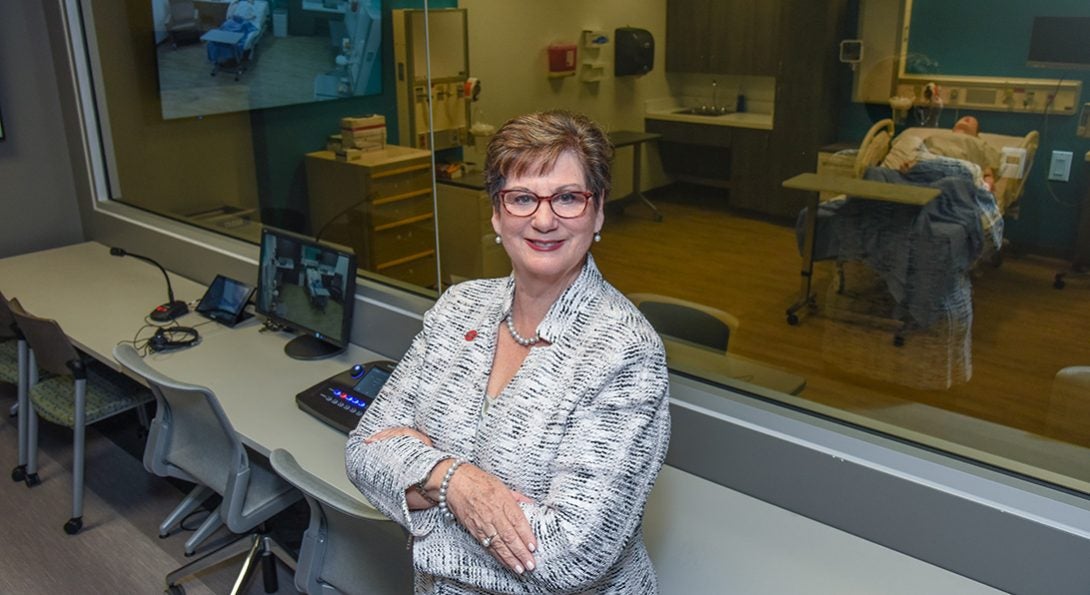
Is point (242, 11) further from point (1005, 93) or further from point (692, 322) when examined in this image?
point (1005, 93)

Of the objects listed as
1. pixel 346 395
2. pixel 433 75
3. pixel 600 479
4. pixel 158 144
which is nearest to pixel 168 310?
pixel 346 395

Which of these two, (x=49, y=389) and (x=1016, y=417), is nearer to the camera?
(x=1016, y=417)

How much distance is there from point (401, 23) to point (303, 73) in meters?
0.71

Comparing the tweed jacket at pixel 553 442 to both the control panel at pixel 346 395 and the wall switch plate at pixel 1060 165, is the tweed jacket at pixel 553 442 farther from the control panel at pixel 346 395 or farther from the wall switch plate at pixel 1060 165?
the wall switch plate at pixel 1060 165

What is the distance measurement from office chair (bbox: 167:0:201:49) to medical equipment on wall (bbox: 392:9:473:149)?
3.38ft

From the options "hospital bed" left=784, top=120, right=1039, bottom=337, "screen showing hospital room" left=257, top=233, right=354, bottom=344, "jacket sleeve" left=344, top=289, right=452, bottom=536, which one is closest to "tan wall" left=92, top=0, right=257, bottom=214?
"screen showing hospital room" left=257, top=233, right=354, bottom=344

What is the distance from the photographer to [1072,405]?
2.01 metres

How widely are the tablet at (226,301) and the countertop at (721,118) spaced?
1744 mm

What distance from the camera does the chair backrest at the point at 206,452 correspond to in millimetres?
2328

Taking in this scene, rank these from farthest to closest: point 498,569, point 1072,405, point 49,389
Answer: point 49,389 → point 1072,405 → point 498,569

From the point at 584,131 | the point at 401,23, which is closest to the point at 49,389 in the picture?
the point at 401,23

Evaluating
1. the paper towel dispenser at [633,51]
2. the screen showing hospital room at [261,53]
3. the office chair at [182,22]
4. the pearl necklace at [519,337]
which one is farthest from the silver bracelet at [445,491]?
the office chair at [182,22]

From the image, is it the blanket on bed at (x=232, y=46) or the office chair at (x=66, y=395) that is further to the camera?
the blanket on bed at (x=232, y=46)

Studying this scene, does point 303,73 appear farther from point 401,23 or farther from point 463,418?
point 463,418
